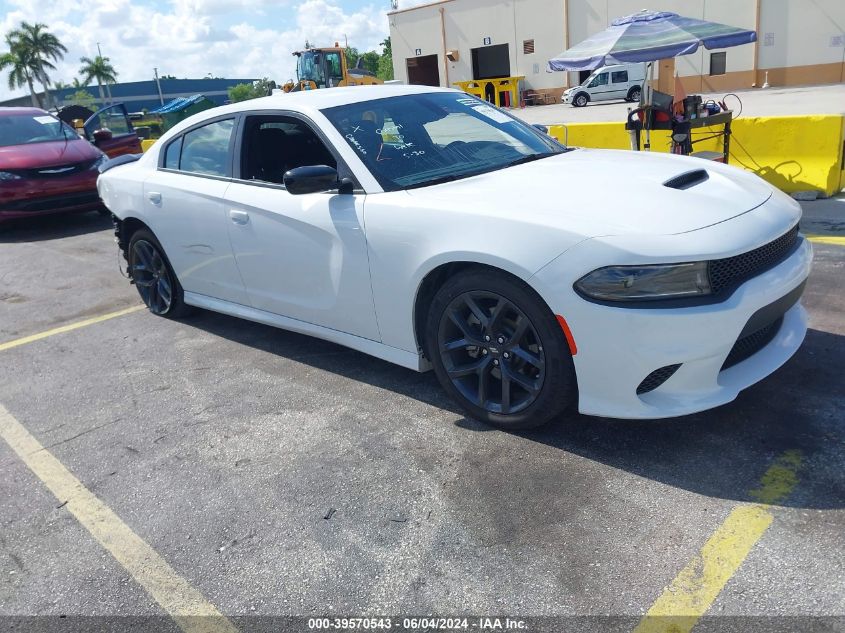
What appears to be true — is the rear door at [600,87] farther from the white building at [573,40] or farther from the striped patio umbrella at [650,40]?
the striped patio umbrella at [650,40]

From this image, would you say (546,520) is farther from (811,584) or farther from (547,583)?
(811,584)

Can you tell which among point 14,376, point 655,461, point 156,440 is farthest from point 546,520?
point 14,376

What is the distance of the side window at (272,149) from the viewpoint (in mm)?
4137

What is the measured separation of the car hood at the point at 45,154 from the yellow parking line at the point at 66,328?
481 centimetres

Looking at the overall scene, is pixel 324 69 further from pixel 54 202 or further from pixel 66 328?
pixel 66 328

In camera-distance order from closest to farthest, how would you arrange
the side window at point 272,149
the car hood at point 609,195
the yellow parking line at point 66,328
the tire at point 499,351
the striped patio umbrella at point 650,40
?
the car hood at point 609,195 → the tire at point 499,351 → the side window at point 272,149 → the yellow parking line at point 66,328 → the striped patio umbrella at point 650,40

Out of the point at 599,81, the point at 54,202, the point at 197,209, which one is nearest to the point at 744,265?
the point at 197,209

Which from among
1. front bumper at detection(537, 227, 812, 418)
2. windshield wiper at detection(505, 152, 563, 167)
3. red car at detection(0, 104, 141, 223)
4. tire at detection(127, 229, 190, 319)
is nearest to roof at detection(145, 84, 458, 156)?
windshield wiper at detection(505, 152, 563, 167)

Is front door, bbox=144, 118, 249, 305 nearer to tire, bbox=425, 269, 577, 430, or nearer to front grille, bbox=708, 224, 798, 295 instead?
tire, bbox=425, 269, 577, 430

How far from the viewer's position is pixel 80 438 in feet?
12.1

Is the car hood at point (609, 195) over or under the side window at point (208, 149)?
under

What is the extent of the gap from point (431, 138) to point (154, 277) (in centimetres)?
268

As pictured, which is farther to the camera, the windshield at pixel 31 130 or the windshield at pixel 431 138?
the windshield at pixel 31 130

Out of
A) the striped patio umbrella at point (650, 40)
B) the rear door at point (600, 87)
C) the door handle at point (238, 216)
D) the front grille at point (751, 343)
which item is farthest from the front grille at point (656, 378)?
the rear door at point (600, 87)
